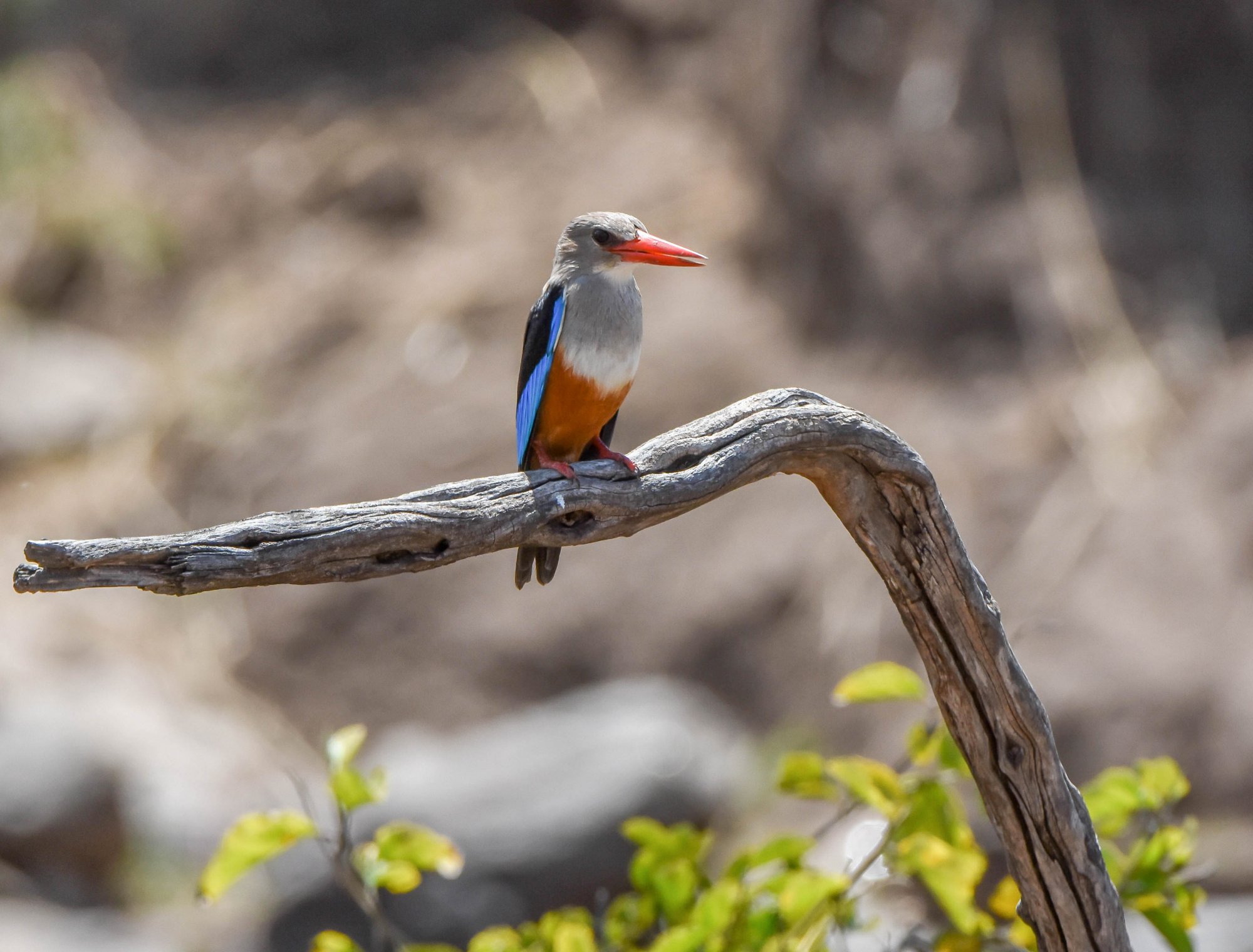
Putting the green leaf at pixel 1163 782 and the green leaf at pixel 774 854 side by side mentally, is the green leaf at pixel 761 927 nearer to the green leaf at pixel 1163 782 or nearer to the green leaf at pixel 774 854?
the green leaf at pixel 774 854

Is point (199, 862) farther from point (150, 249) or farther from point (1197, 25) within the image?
point (1197, 25)

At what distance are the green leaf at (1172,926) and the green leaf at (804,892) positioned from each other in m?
0.57

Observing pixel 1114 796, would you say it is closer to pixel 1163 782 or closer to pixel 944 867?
pixel 1163 782

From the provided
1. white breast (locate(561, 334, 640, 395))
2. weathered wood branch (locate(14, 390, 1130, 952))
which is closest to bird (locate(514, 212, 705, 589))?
white breast (locate(561, 334, 640, 395))

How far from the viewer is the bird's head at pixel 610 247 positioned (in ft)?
8.57

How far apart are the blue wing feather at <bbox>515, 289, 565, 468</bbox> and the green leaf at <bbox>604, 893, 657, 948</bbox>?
39.5 inches

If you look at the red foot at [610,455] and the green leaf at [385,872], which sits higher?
the red foot at [610,455]

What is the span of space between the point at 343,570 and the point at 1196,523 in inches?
182

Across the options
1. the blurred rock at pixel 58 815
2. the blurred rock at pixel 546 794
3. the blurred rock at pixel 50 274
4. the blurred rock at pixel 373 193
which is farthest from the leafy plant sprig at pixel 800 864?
the blurred rock at pixel 50 274

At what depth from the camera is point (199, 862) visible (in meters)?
5.64

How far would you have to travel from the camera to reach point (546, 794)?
5359 millimetres

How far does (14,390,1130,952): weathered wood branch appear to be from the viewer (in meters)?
2.00

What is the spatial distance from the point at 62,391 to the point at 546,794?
4.78 meters

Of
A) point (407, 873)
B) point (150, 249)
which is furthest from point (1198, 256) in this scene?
point (150, 249)
